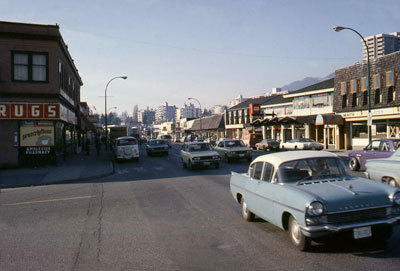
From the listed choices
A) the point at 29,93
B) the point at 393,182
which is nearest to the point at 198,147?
the point at 29,93

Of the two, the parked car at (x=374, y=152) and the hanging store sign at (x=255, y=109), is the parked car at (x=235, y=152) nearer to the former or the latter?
the parked car at (x=374, y=152)

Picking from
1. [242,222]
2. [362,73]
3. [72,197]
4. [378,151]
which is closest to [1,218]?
[72,197]

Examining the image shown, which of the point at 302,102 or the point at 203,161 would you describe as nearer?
the point at 203,161

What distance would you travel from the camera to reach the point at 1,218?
8812mm

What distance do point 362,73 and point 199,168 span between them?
23.3m

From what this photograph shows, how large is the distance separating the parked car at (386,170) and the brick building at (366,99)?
75.9ft

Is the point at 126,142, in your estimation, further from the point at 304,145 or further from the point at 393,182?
the point at 393,182

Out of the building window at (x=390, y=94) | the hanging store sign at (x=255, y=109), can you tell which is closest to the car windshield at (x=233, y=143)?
the building window at (x=390, y=94)

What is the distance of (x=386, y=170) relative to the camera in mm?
9742

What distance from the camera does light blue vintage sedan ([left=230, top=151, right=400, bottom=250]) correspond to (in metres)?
5.21

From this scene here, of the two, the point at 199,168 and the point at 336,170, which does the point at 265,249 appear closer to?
the point at 336,170

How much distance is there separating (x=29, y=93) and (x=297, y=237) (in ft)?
69.4

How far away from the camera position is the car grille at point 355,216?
17.1 feet

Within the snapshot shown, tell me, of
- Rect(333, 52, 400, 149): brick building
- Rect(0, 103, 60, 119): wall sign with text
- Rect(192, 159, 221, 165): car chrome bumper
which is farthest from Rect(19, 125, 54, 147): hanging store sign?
Rect(333, 52, 400, 149): brick building
